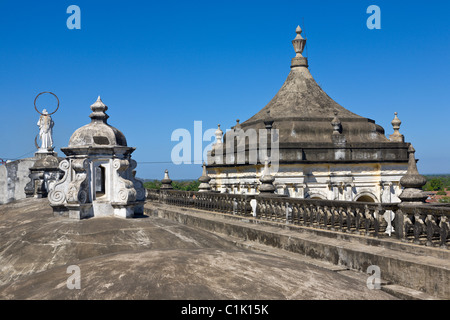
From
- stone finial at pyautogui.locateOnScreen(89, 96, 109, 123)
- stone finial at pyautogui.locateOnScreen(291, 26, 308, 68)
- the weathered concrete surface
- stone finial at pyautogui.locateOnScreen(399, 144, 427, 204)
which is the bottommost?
the weathered concrete surface

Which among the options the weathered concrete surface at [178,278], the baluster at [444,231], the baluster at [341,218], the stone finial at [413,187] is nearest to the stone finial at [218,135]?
the baluster at [341,218]

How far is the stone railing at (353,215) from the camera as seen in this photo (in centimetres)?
710

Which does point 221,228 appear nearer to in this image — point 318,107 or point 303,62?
point 318,107

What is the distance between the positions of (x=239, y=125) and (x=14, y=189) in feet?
42.0

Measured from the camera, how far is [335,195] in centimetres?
2278

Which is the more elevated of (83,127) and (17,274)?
(83,127)

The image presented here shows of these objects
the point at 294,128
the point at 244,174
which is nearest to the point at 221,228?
the point at 244,174

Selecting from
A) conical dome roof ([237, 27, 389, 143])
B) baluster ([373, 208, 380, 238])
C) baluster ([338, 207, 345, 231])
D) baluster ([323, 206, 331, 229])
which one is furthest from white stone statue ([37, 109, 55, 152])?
baluster ([373, 208, 380, 238])

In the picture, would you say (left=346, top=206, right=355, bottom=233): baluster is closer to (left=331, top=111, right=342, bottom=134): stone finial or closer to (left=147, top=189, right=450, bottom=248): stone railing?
(left=147, top=189, right=450, bottom=248): stone railing

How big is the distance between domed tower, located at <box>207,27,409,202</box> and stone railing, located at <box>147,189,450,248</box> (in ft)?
23.9

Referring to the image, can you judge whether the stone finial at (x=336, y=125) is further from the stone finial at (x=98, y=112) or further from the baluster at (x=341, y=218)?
the stone finial at (x=98, y=112)

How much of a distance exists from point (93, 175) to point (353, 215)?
5315 millimetres

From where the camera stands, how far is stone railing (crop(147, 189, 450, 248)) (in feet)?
23.3

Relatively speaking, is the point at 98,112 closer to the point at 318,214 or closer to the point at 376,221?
the point at 318,214
